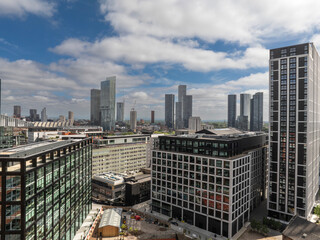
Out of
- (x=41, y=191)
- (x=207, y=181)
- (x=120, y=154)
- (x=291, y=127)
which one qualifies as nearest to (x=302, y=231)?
(x=207, y=181)

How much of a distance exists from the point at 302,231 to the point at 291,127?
130 feet

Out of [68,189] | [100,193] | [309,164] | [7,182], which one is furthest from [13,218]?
[309,164]

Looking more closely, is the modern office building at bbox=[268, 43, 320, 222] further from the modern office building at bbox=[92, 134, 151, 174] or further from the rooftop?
the modern office building at bbox=[92, 134, 151, 174]

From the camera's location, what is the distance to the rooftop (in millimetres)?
61750

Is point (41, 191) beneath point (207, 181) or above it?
above

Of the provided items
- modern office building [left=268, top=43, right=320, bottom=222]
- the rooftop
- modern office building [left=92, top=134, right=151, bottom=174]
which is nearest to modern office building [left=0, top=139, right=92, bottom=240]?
modern office building [left=92, top=134, right=151, bottom=174]

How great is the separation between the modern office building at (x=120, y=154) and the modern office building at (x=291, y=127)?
318ft

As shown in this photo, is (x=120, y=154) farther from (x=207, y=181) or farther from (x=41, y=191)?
(x=41, y=191)

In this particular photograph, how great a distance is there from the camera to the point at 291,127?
85.9 meters

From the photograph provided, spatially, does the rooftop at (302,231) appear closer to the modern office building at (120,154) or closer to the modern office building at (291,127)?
the modern office building at (291,127)

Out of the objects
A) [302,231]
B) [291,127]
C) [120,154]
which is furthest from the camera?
[120,154]

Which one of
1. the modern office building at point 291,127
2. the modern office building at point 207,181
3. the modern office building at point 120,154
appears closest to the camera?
the modern office building at point 207,181

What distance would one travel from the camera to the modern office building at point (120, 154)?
140 m

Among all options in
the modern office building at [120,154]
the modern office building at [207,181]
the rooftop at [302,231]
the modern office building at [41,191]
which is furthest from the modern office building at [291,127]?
the modern office building at [120,154]
